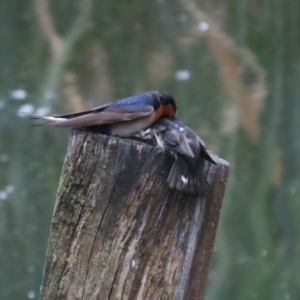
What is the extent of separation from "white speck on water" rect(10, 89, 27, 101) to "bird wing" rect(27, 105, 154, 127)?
1994 mm

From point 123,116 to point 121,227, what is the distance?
0.32m

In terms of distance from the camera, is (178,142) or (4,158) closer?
(178,142)

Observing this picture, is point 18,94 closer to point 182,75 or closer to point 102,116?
point 182,75

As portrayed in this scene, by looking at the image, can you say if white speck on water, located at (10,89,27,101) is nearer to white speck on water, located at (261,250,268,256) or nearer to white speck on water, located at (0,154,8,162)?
white speck on water, located at (0,154,8,162)

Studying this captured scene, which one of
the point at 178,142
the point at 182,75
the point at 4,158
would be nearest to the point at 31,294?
the point at 4,158

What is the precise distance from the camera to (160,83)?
3.64m

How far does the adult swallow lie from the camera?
5.26 feet

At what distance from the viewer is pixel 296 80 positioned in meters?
3.76

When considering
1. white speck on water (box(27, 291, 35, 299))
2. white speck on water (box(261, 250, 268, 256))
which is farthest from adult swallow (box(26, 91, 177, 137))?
white speck on water (box(27, 291, 35, 299))

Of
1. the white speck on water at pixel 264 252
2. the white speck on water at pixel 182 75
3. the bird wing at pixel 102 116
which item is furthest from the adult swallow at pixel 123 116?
the white speck on water at pixel 264 252

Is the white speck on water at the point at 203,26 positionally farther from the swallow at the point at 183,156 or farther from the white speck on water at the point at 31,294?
the swallow at the point at 183,156

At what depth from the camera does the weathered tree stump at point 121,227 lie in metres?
1.46

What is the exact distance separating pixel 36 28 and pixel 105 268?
2.41 metres

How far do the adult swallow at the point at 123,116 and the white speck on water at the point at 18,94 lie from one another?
6.31 feet
